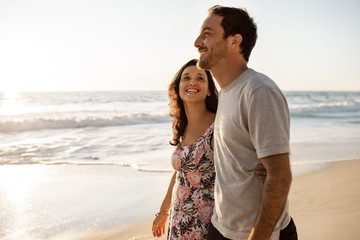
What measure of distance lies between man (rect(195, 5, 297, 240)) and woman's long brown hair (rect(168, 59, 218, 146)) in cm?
111

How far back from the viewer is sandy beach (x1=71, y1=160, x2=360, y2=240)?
12.4 ft

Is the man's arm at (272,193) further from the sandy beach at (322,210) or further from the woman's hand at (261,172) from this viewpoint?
the sandy beach at (322,210)

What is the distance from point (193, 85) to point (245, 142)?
1.41 meters

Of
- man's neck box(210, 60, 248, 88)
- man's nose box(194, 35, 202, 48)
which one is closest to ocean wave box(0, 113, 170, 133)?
man's nose box(194, 35, 202, 48)

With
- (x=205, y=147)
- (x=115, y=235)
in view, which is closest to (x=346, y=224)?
(x=205, y=147)

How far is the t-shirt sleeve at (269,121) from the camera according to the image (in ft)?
4.88

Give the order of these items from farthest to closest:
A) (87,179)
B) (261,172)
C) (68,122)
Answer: (68,122) < (87,179) < (261,172)

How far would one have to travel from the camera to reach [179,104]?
10.8ft

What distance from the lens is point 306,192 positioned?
214 inches

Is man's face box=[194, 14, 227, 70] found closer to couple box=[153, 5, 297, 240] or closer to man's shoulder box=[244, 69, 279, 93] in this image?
couple box=[153, 5, 297, 240]

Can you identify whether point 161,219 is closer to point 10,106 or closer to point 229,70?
point 229,70

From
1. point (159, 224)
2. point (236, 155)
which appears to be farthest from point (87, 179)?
point (236, 155)

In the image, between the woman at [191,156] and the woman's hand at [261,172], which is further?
the woman at [191,156]

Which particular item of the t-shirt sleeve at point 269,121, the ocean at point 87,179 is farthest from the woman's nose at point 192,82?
the ocean at point 87,179
